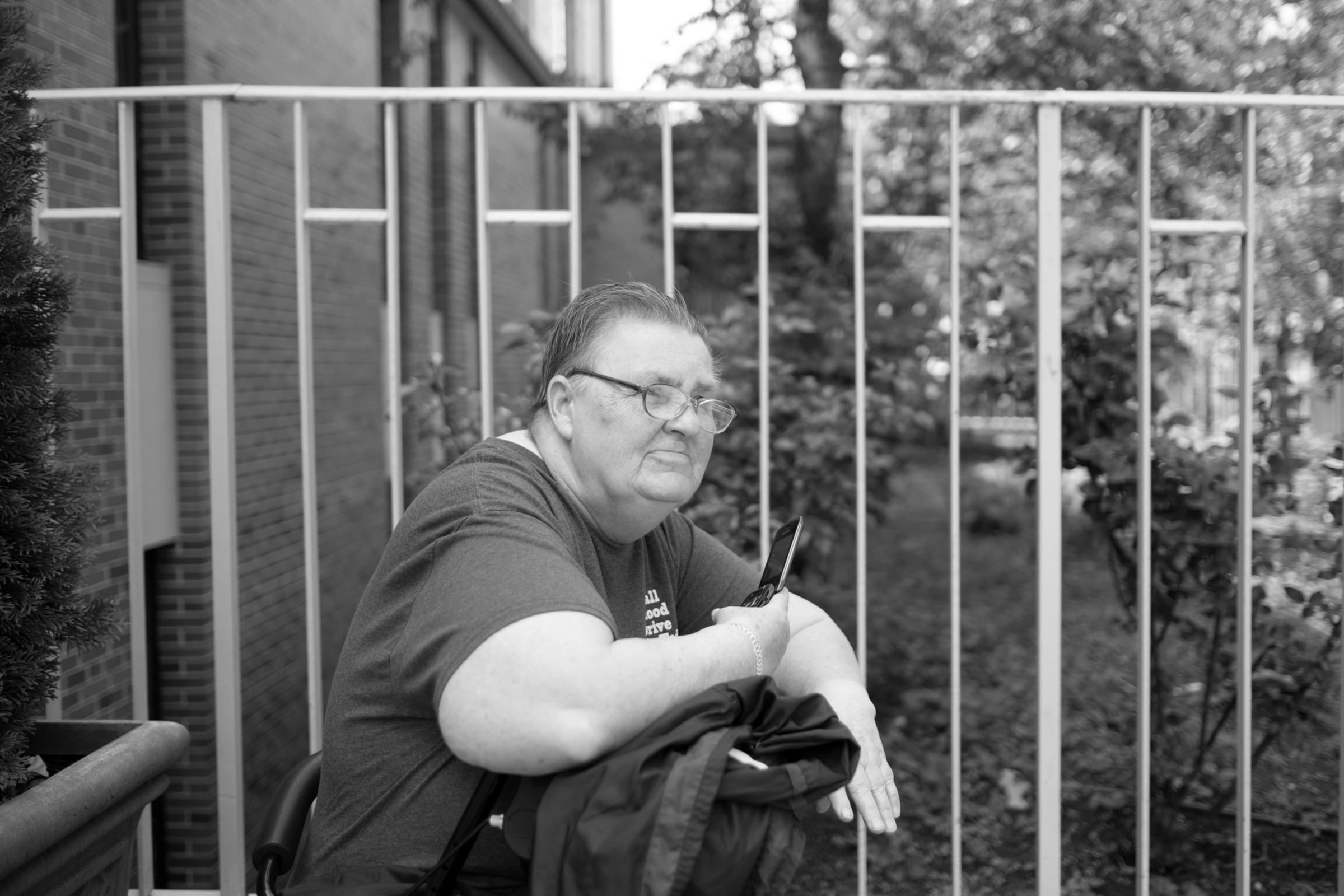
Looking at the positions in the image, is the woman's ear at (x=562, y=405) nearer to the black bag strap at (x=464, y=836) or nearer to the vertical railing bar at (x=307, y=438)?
the black bag strap at (x=464, y=836)

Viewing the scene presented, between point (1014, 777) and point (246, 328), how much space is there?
4.19 meters

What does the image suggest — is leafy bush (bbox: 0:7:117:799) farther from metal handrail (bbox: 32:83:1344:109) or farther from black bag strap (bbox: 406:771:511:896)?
black bag strap (bbox: 406:771:511:896)

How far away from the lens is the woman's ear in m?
1.87

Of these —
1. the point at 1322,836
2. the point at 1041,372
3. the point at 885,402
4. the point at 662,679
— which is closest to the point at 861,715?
the point at 662,679

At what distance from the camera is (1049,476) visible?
2615 millimetres

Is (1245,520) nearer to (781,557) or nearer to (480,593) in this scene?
(781,557)

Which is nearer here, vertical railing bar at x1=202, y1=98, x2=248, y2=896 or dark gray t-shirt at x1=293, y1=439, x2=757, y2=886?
dark gray t-shirt at x1=293, y1=439, x2=757, y2=886

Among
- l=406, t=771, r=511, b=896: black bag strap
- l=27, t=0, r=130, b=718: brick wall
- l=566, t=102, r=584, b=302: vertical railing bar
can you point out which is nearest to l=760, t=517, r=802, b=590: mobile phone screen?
l=406, t=771, r=511, b=896: black bag strap

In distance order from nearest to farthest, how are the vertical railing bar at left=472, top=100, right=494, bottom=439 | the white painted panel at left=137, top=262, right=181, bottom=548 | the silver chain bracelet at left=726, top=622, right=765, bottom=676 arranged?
the silver chain bracelet at left=726, top=622, right=765, bottom=676 < the vertical railing bar at left=472, top=100, right=494, bottom=439 < the white painted panel at left=137, top=262, right=181, bottom=548

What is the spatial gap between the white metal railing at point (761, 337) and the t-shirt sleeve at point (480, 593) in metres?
0.95

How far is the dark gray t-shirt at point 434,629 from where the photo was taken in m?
1.54

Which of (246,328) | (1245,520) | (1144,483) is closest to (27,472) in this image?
(1144,483)

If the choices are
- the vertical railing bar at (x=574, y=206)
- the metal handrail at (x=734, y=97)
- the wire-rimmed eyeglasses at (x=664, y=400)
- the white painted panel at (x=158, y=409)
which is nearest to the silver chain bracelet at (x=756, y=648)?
the wire-rimmed eyeglasses at (x=664, y=400)

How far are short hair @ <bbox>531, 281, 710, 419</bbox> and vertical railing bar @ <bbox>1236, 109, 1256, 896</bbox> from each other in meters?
1.42
